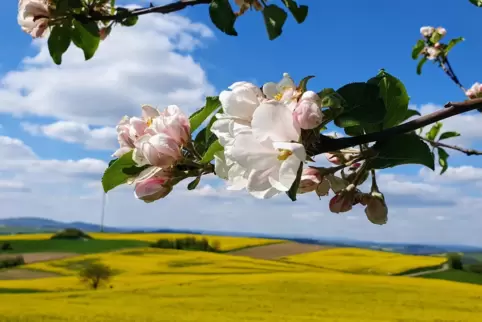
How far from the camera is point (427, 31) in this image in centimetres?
383

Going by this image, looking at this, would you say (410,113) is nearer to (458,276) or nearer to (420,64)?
(420,64)

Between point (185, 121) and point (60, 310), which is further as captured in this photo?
point (60, 310)

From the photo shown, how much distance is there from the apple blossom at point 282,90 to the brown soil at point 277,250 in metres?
48.1

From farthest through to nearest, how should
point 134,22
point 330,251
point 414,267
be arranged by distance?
point 330,251
point 414,267
point 134,22

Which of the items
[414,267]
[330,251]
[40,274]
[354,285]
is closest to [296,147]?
[354,285]

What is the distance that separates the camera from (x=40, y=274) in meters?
39.1

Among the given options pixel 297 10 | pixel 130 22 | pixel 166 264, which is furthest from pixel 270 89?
pixel 166 264

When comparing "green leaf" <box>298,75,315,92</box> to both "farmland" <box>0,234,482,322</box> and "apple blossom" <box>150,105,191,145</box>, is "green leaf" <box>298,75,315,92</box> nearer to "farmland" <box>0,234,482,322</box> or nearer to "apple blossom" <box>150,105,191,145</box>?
"apple blossom" <box>150,105,191,145</box>

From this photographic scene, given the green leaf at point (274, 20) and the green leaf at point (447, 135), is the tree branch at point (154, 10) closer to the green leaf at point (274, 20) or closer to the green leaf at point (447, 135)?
the green leaf at point (274, 20)

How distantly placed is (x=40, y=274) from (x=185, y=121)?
4066 cm

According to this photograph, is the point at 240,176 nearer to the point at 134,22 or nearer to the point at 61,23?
the point at 61,23

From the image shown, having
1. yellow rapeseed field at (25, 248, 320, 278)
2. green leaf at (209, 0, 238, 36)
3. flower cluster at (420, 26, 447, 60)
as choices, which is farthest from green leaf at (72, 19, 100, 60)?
yellow rapeseed field at (25, 248, 320, 278)

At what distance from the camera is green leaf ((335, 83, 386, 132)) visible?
37.7 inches

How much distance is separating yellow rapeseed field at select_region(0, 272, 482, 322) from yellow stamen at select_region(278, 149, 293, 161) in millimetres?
19436
